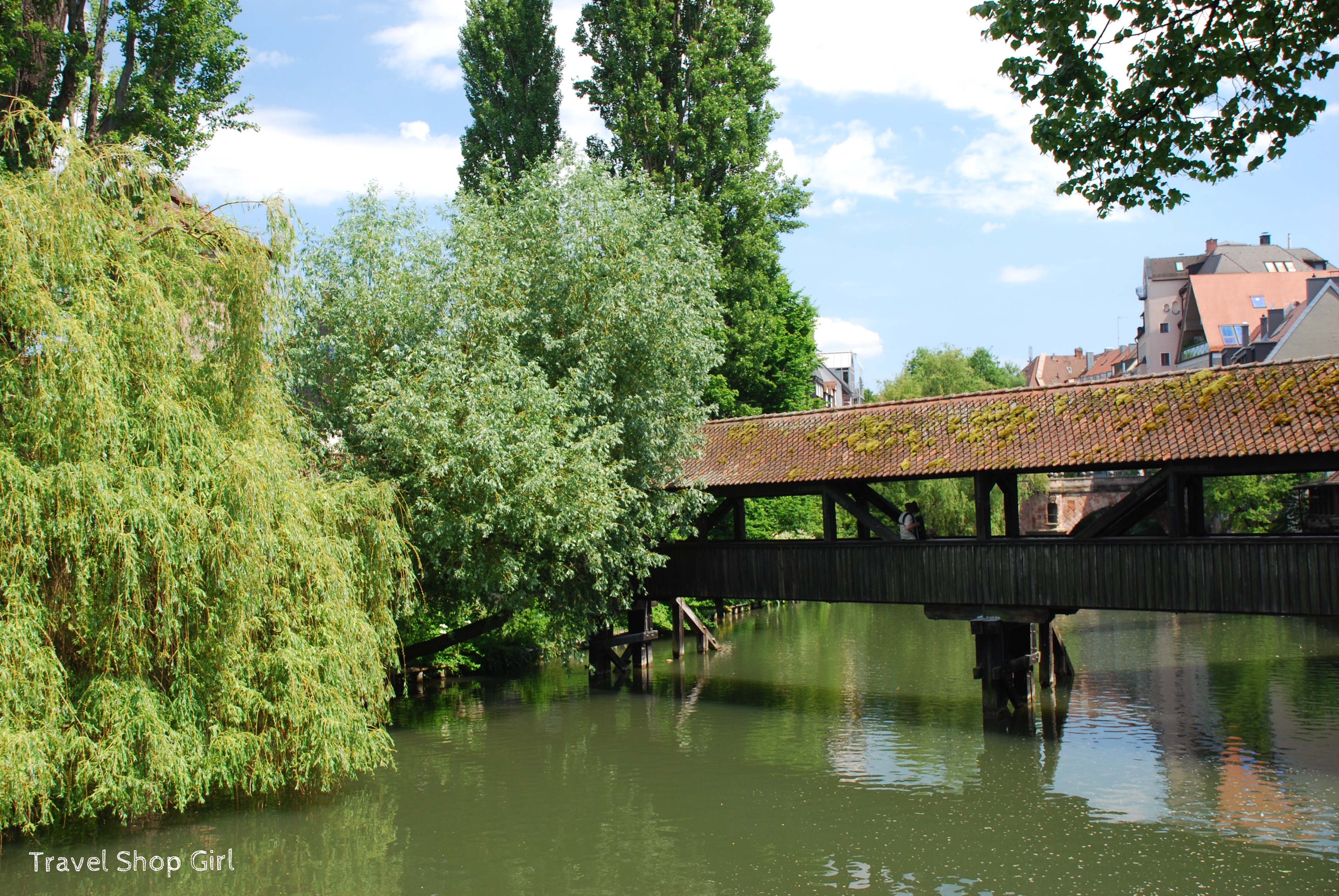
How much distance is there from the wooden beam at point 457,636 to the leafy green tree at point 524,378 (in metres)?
0.21

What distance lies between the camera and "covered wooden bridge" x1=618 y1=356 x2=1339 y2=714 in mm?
10609

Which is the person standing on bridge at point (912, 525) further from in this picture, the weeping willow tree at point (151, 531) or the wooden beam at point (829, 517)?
the weeping willow tree at point (151, 531)

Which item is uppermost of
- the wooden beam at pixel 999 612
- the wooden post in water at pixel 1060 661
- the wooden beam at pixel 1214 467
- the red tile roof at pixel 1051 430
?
the red tile roof at pixel 1051 430

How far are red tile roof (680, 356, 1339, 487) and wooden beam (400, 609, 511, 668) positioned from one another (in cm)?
331

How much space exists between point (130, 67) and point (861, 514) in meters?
10.6

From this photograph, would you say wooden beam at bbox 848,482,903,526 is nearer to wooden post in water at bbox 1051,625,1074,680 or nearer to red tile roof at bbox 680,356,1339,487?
red tile roof at bbox 680,356,1339,487

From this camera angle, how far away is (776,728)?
1273 cm

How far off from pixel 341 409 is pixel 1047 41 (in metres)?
8.86

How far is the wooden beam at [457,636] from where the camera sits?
46.9ft

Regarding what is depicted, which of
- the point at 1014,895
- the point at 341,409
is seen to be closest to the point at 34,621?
the point at 341,409

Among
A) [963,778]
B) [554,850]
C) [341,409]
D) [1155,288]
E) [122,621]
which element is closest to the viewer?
[122,621]

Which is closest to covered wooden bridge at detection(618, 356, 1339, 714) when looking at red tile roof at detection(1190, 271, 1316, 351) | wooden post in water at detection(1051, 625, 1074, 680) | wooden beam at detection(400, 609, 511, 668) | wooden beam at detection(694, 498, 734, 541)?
wooden beam at detection(694, 498, 734, 541)

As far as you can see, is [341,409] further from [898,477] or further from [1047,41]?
[1047,41]

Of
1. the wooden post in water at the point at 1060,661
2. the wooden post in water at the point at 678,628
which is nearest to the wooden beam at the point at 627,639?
the wooden post in water at the point at 678,628
